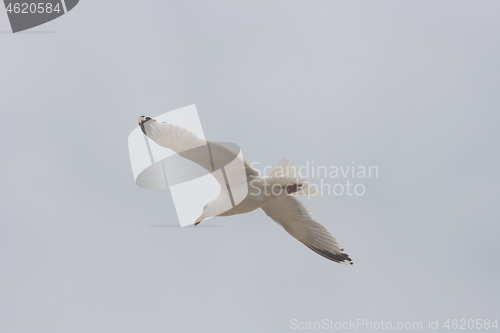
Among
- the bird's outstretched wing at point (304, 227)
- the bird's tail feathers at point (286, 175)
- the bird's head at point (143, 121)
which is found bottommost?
the bird's outstretched wing at point (304, 227)

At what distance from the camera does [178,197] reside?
7.04 metres

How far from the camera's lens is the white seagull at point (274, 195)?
6.14 meters

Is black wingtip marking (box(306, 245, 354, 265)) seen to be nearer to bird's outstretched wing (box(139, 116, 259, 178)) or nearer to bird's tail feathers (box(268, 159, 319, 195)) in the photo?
bird's tail feathers (box(268, 159, 319, 195))

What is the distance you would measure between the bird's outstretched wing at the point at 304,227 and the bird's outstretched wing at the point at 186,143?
1.27 m

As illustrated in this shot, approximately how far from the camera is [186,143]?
614cm

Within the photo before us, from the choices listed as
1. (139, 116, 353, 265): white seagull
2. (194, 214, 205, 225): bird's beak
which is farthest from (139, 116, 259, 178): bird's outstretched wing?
(194, 214, 205, 225): bird's beak

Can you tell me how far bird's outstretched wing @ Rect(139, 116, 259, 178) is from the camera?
6.07 m

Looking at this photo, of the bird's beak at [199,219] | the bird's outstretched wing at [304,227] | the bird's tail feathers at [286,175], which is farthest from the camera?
the bird's outstretched wing at [304,227]

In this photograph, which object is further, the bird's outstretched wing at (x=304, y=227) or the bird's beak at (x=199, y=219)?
the bird's outstretched wing at (x=304, y=227)

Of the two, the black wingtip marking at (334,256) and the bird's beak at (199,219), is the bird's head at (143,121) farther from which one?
the black wingtip marking at (334,256)

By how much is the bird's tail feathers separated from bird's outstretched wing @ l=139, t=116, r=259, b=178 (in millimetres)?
586

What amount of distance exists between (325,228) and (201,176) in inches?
74.3

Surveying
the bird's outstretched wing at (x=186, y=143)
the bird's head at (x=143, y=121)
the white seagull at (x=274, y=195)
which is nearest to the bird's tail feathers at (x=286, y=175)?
the white seagull at (x=274, y=195)

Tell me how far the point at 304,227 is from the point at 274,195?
987mm
